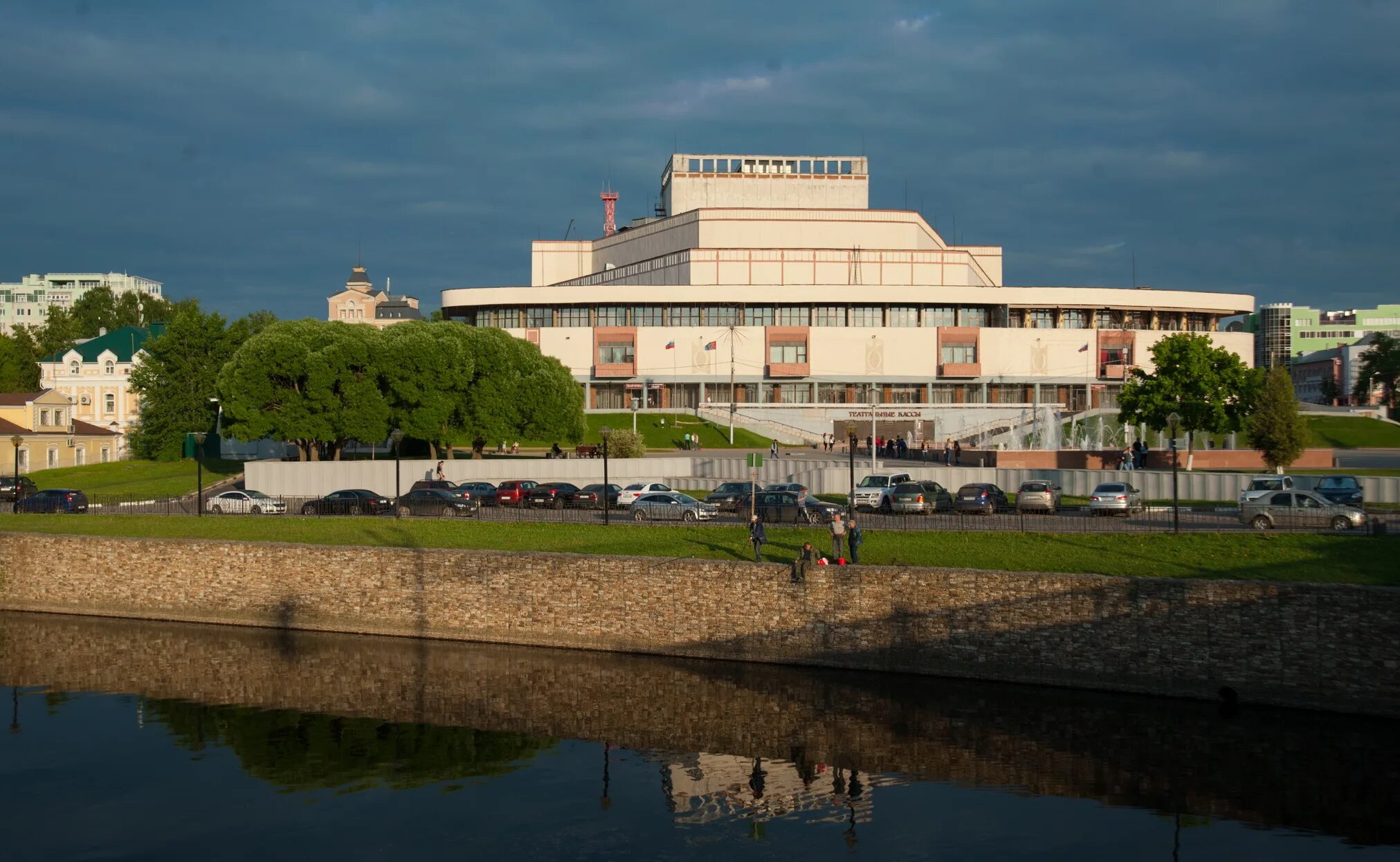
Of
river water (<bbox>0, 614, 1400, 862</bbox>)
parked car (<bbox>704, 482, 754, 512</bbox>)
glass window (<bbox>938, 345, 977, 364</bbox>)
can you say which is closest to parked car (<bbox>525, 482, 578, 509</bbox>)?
parked car (<bbox>704, 482, 754, 512</bbox>)

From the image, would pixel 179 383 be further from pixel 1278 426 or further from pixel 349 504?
pixel 1278 426

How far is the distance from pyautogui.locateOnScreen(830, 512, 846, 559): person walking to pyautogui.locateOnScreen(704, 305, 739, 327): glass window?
268 feet

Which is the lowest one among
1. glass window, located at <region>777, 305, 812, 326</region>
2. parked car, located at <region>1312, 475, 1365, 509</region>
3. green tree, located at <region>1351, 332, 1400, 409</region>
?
parked car, located at <region>1312, 475, 1365, 509</region>

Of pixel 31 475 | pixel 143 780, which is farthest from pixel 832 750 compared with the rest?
pixel 31 475

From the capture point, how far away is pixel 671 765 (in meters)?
24.5

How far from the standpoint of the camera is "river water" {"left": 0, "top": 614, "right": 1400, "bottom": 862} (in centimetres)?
2030

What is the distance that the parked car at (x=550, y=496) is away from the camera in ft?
174

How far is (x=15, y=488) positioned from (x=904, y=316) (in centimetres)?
7958

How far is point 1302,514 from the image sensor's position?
1464 inches

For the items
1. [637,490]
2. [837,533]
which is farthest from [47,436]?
[837,533]

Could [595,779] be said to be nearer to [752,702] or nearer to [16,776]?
[752,702]

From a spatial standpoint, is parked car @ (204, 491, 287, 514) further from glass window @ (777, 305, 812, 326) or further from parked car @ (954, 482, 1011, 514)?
glass window @ (777, 305, 812, 326)

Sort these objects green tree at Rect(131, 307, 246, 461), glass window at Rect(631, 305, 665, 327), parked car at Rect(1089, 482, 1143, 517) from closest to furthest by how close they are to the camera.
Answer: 1. parked car at Rect(1089, 482, 1143, 517)
2. green tree at Rect(131, 307, 246, 461)
3. glass window at Rect(631, 305, 665, 327)

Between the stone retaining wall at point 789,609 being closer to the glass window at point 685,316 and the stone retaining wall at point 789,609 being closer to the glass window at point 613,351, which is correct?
the glass window at point 613,351
